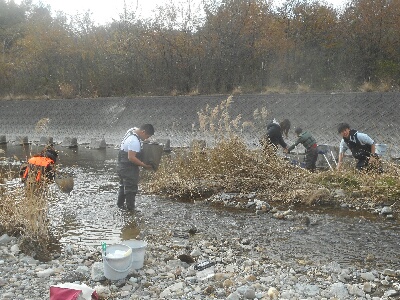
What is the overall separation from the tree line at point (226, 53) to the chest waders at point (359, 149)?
992 cm

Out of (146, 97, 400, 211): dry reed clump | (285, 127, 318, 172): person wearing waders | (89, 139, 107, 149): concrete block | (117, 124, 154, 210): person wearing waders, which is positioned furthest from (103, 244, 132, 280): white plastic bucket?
(89, 139, 107, 149): concrete block

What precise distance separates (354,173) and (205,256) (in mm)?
4835

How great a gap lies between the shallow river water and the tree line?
504 inches

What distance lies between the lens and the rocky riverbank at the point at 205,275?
15.4 feet

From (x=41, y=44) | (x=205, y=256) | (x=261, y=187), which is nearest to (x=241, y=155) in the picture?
(x=261, y=187)

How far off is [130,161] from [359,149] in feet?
16.2

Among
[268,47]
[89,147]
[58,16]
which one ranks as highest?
[58,16]

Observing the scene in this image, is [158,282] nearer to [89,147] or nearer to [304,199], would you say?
[304,199]

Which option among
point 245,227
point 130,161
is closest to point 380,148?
point 245,227

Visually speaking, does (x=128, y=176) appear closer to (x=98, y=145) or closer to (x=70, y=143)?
(x=98, y=145)

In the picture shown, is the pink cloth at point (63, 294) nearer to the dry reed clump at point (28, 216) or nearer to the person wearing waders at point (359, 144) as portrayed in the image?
the dry reed clump at point (28, 216)

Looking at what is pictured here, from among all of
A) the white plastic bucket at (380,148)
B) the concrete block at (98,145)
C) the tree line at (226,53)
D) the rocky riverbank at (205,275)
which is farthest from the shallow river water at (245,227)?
the tree line at (226,53)

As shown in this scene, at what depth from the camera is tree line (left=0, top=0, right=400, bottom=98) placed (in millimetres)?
22078

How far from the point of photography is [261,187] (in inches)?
370
